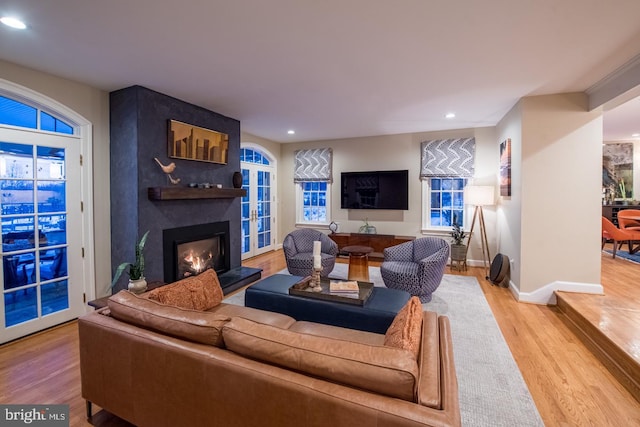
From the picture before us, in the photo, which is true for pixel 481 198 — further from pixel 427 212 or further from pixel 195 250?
pixel 195 250

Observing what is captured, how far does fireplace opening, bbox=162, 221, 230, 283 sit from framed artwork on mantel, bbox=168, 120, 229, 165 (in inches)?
39.2

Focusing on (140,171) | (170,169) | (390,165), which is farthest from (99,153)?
(390,165)

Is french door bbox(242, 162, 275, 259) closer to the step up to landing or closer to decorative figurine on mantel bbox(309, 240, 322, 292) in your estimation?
decorative figurine on mantel bbox(309, 240, 322, 292)

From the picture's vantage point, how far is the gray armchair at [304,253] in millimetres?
4316

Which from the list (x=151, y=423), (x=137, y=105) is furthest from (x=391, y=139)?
(x=151, y=423)

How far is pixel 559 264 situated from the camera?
11.9ft

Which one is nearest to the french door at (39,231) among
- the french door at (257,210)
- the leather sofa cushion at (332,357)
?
the leather sofa cushion at (332,357)

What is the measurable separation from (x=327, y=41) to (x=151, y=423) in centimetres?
281

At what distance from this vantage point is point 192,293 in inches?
90.7

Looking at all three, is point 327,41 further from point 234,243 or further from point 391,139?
point 391,139

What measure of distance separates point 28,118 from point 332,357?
12.4 feet

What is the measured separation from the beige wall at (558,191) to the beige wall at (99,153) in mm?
5176

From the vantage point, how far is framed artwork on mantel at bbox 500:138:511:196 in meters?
4.22

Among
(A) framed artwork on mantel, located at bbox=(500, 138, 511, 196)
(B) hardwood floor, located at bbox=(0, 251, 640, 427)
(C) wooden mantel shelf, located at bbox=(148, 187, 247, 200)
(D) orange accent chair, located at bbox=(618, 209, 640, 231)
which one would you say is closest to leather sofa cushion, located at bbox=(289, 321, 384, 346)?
(B) hardwood floor, located at bbox=(0, 251, 640, 427)
